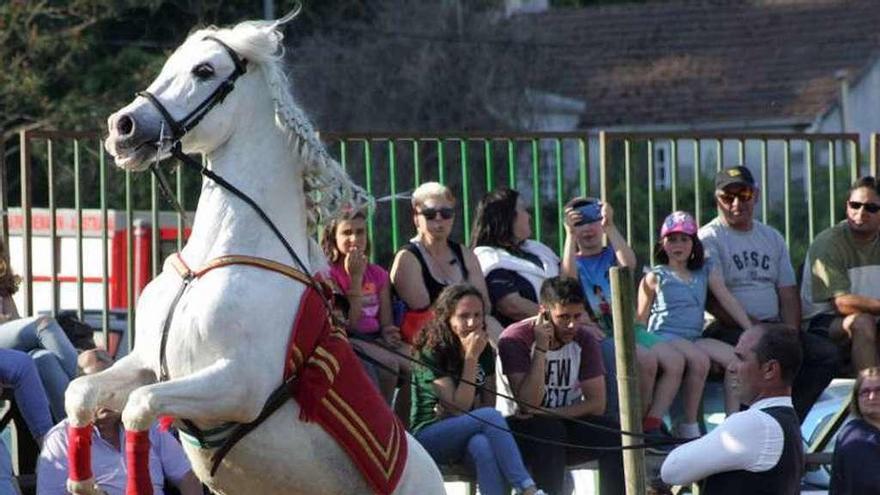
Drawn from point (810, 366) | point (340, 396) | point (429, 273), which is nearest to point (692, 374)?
point (810, 366)

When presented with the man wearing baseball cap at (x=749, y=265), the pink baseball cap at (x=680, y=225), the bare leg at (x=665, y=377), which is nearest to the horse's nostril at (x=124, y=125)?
the bare leg at (x=665, y=377)

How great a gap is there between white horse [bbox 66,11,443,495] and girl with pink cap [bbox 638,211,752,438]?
325 cm

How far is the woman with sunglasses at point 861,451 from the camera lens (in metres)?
8.52

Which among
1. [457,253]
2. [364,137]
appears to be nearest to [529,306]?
[457,253]

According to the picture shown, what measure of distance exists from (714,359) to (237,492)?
4.01 metres

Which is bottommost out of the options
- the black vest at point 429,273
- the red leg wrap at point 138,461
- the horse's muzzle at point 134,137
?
the red leg wrap at point 138,461

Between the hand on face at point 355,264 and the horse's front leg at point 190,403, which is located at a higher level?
the hand on face at point 355,264

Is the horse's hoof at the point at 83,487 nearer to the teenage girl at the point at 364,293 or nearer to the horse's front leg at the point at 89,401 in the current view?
the horse's front leg at the point at 89,401

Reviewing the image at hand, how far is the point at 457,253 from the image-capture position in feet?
34.2

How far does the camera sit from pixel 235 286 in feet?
23.6

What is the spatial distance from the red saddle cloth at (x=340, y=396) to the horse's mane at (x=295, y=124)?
0.41 m

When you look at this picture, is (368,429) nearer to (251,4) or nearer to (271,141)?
(271,141)

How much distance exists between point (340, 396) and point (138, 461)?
77 cm

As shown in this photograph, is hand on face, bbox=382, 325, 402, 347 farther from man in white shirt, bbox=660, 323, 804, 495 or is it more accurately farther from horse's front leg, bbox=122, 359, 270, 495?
horse's front leg, bbox=122, 359, 270, 495
